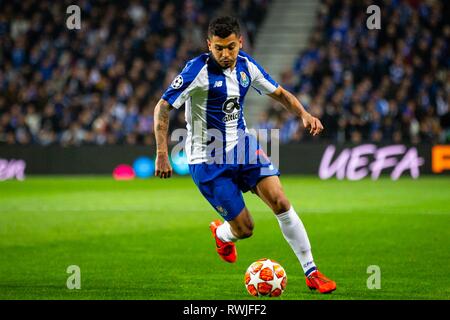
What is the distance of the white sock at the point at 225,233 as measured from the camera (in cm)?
870

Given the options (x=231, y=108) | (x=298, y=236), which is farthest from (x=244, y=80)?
(x=298, y=236)

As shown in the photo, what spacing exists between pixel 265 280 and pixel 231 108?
62.2 inches

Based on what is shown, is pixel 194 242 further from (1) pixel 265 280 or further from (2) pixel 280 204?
(1) pixel 265 280

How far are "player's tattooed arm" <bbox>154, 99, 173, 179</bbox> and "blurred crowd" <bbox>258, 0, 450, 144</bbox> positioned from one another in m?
14.7

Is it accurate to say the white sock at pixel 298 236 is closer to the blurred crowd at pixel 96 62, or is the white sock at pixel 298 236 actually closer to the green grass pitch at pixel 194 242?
the green grass pitch at pixel 194 242

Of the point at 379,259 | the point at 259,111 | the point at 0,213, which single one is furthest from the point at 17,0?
the point at 379,259

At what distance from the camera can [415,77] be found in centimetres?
2328

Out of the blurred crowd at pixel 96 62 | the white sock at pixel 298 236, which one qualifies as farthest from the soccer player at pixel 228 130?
the blurred crowd at pixel 96 62

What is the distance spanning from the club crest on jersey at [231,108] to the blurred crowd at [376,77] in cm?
1414

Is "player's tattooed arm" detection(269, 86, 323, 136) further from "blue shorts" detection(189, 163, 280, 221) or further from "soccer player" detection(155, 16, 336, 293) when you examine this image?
"blue shorts" detection(189, 163, 280, 221)

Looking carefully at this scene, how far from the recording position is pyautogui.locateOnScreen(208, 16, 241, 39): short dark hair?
764cm

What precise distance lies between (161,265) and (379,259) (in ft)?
7.80

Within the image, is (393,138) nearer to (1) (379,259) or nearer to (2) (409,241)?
(2) (409,241)

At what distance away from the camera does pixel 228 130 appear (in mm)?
8156
